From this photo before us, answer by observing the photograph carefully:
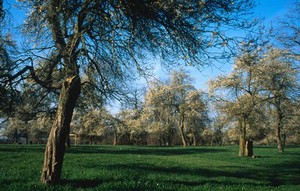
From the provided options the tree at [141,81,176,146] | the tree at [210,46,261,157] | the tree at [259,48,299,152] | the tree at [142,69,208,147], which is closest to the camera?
the tree at [210,46,261,157]

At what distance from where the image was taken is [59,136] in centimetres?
832

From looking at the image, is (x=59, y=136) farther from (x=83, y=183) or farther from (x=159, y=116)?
(x=159, y=116)

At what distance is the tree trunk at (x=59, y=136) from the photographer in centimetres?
812

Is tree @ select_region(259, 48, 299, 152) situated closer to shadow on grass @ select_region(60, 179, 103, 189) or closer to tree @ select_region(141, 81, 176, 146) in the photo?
tree @ select_region(141, 81, 176, 146)

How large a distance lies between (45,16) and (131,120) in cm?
5749

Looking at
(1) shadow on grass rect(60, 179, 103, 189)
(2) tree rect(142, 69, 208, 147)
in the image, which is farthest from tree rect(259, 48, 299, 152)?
(1) shadow on grass rect(60, 179, 103, 189)

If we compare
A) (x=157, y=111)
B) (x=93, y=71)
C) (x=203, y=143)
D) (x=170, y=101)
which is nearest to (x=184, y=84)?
(x=170, y=101)

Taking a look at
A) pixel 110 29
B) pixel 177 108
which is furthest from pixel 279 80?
pixel 110 29

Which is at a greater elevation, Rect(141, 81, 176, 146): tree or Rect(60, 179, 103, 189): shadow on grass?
Rect(141, 81, 176, 146): tree

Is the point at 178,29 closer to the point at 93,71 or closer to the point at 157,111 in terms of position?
the point at 93,71

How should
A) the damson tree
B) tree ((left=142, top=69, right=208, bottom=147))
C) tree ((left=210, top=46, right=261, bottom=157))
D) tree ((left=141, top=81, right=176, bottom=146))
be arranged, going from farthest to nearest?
→ tree ((left=141, top=81, right=176, bottom=146)) < tree ((left=142, top=69, right=208, bottom=147)) < tree ((left=210, top=46, right=261, bottom=157)) < the damson tree

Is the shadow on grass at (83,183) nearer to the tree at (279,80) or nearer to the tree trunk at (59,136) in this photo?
the tree trunk at (59,136)

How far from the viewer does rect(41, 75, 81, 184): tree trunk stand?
8117 millimetres


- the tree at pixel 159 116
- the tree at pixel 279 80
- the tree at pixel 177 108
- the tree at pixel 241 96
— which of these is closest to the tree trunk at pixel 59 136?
the tree at pixel 241 96
